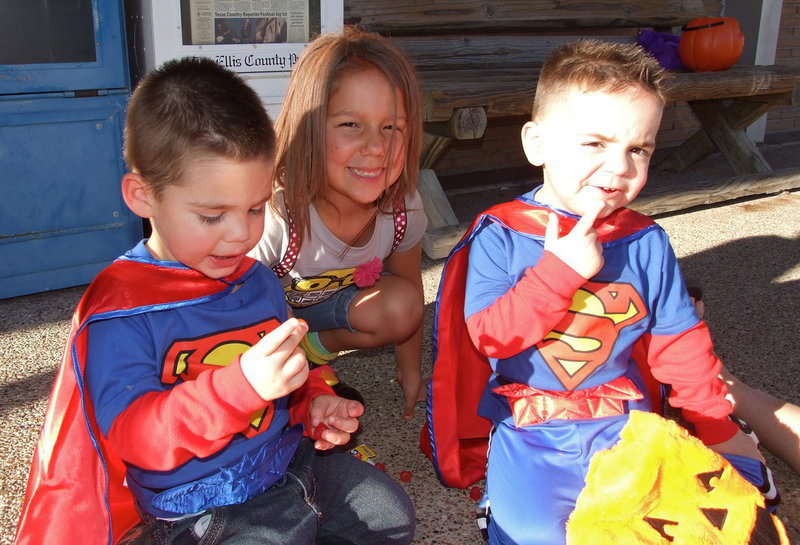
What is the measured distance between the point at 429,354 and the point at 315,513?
1273mm

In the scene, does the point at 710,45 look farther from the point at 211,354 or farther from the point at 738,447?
the point at 211,354

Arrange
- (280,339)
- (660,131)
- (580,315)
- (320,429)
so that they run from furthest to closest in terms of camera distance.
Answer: (660,131)
(580,315)
(320,429)
(280,339)

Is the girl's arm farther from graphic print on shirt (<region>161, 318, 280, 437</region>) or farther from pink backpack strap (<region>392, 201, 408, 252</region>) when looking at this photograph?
graphic print on shirt (<region>161, 318, 280, 437</region>)

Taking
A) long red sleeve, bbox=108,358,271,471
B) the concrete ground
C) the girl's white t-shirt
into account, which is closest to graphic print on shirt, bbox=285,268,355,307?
the girl's white t-shirt

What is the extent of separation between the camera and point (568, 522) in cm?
157

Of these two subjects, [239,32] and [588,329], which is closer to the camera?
[588,329]

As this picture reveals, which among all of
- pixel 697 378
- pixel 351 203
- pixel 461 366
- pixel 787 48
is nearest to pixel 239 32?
pixel 351 203

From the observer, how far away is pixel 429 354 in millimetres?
2824

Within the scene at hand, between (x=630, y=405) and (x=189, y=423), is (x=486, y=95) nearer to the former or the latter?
(x=630, y=405)

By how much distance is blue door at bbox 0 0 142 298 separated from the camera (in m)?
2.93

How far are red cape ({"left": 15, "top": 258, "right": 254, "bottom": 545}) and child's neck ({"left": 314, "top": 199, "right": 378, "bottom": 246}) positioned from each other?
0.86 meters

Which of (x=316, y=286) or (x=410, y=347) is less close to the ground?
(x=316, y=286)

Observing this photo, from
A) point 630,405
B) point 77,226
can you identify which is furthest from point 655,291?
point 77,226

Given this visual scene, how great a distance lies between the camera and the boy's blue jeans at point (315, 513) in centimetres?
149
